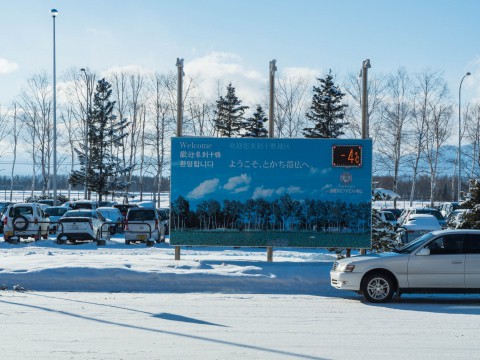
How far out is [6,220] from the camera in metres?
31.6

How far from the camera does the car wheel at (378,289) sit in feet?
46.3

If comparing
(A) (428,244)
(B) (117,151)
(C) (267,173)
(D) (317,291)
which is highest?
(B) (117,151)

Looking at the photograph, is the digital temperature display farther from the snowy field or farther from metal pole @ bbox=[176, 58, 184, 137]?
metal pole @ bbox=[176, 58, 184, 137]

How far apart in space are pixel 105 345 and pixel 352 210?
11.3 metres

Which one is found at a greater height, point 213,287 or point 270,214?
point 270,214

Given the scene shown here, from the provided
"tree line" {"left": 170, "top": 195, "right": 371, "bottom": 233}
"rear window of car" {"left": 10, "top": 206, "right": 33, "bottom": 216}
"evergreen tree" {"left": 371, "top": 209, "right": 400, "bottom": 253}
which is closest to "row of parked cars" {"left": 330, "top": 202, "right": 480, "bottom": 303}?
"tree line" {"left": 170, "top": 195, "right": 371, "bottom": 233}

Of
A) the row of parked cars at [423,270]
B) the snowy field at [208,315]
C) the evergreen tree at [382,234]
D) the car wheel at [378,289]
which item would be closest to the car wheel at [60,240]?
the snowy field at [208,315]

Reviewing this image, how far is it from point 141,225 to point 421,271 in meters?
18.9

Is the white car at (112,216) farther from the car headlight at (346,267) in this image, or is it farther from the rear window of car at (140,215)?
the car headlight at (346,267)

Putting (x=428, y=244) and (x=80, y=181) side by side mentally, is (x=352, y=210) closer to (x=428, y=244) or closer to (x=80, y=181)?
(x=428, y=244)

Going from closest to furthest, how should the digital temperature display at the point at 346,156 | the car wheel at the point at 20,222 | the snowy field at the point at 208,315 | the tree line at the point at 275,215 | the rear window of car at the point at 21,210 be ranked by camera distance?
1. the snowy field at the point at 208,315
2. the digital temperature display at the point at 346,156
3. the tree line at the point at 275,215
4. the car wheel at the point at 20,222
5. the rear window of car at the point at 21,210

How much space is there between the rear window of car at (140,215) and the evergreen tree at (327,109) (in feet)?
85.0

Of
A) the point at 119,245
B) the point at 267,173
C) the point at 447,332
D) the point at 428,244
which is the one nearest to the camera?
the point at 447,332

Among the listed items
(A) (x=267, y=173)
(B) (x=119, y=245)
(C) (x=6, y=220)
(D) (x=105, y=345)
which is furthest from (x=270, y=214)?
(C) (x=6, y=220)
